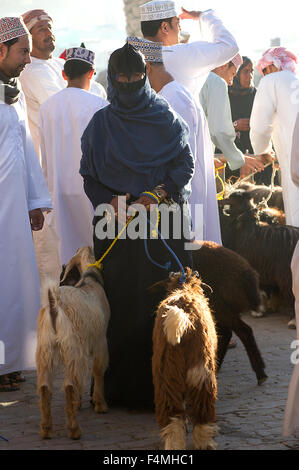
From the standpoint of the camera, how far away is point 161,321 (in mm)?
4094

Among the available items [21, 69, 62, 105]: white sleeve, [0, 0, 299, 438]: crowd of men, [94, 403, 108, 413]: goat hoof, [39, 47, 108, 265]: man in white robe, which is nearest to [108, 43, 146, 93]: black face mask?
[0, 0, 299, 438]: crowd of men

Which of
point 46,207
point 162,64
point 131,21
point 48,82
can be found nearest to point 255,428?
point 46,207

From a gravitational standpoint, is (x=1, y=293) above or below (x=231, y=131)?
below

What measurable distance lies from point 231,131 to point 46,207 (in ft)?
9.50

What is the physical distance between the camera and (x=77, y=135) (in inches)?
249

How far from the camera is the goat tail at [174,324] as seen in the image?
153 inches

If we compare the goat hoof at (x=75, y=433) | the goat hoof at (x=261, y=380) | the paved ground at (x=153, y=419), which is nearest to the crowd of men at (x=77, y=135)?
the paved ground at (x=153, y=419)

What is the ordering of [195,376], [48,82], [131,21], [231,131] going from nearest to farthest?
[195,376]
[48,82]
[231,131]
[131,21]

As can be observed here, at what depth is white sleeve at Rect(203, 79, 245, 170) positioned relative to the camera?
7777 millimetres

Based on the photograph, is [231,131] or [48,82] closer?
[48,82]

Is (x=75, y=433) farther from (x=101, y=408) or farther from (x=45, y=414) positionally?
(x=101, y=408)

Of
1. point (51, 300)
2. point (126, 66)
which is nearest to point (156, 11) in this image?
point (126, 66)

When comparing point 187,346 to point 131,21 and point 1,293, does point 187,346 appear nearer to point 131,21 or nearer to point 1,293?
point 1,293

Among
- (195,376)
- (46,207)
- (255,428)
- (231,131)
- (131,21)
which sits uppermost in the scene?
(131,21)
